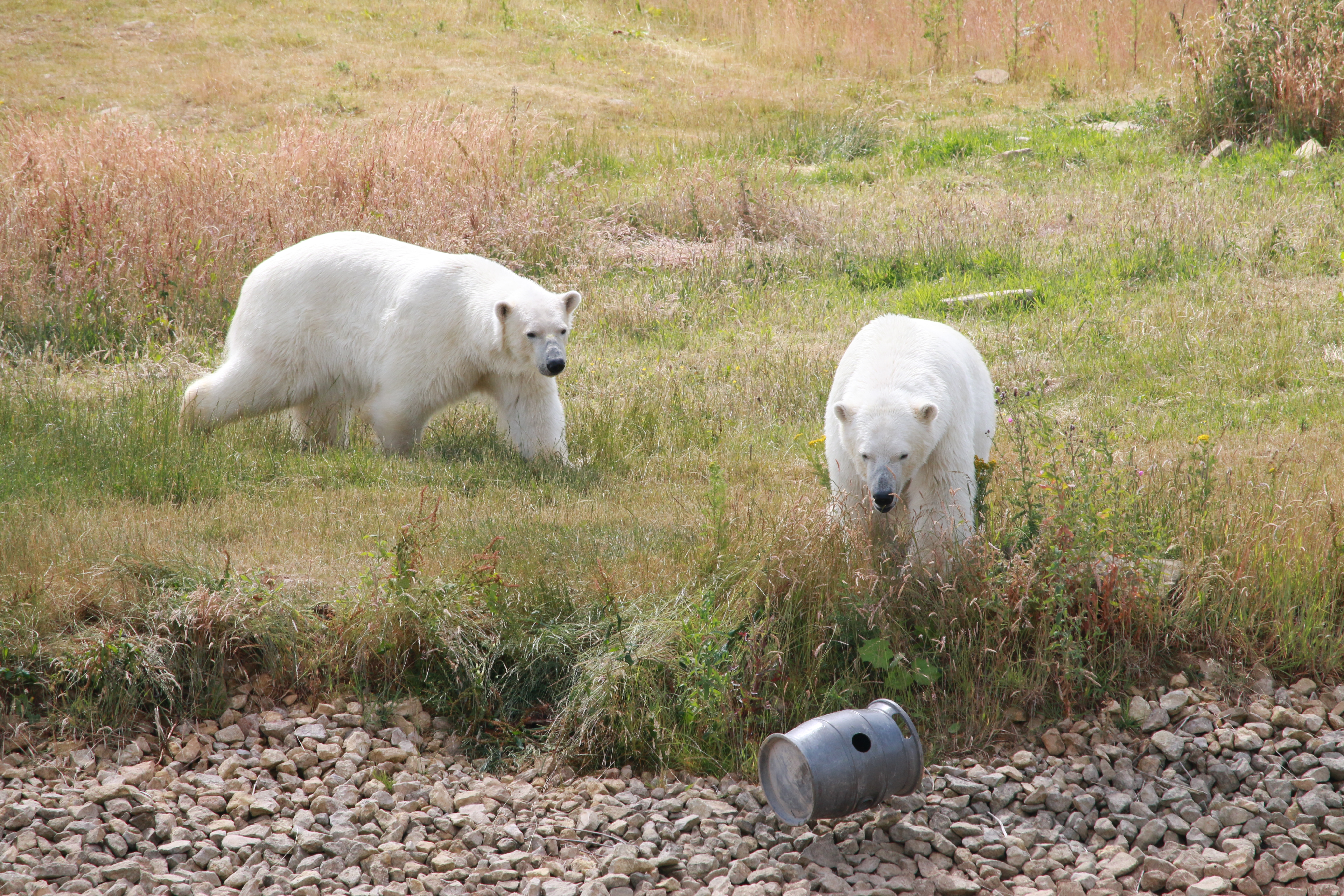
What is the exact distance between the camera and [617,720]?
436 cm

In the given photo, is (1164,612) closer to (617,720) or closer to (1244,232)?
(617,720)

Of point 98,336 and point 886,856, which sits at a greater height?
point 98,336

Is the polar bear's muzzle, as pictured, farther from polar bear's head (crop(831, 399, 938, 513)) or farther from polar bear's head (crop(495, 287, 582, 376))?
polar bear's head (crop(831, 399, 938, 513))

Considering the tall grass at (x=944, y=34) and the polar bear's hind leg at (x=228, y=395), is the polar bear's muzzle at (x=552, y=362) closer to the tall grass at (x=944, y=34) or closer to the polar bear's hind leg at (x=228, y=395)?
the polar bear's hind leg at (x=228, y=395)

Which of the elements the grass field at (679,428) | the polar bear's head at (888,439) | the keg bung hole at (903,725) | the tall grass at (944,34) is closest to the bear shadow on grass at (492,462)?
the grass field at (679,428)

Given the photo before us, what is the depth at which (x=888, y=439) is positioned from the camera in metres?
4.57

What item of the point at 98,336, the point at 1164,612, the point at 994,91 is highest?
the point at 994,91

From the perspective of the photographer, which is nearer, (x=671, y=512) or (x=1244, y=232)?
(x=671, y=512)

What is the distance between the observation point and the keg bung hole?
391 cm

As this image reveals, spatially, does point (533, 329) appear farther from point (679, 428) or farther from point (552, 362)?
point (679, 428)

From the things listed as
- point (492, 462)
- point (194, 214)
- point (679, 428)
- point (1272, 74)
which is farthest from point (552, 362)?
point (1272, 74)

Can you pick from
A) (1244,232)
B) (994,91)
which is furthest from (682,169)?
(994,91)

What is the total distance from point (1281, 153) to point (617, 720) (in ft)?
37.4

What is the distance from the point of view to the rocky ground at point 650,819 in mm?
3688
